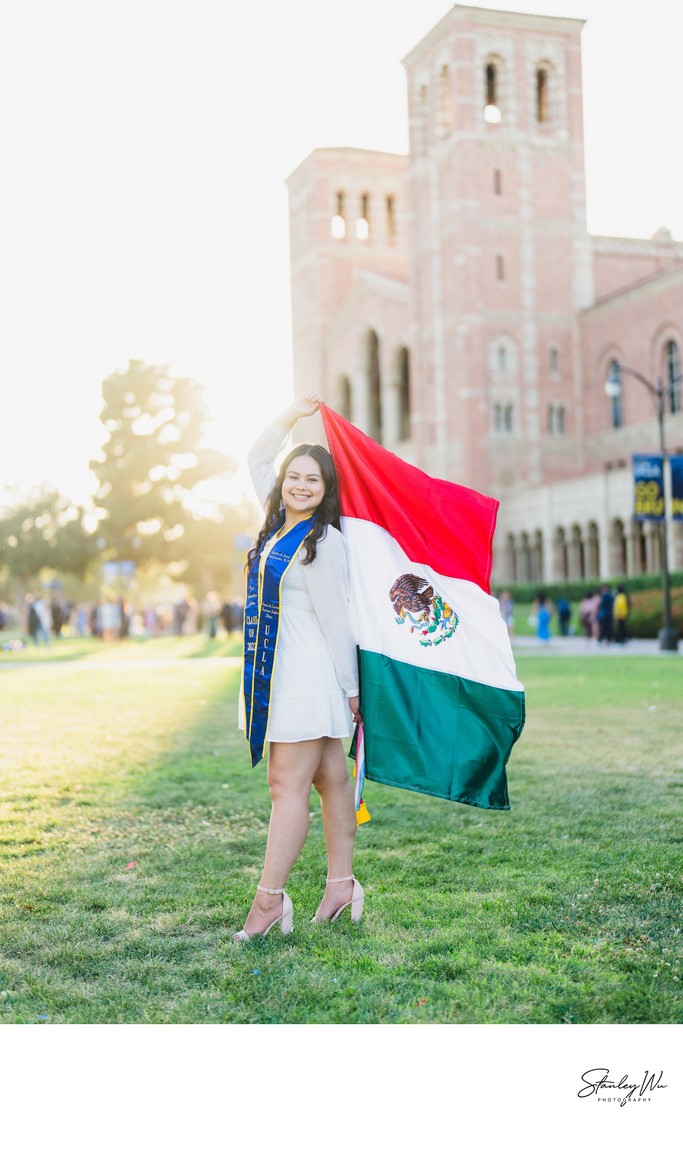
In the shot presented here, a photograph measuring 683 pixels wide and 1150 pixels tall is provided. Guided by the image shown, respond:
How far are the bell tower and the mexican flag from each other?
144 ft

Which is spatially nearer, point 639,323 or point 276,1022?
point 276,1022

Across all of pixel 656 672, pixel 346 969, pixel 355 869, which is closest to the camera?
pixel 346 969

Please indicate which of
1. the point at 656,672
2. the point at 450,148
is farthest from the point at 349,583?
the point at 450,148

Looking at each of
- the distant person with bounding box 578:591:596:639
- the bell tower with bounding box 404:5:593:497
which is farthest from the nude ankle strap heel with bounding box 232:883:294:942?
the bell tower with bounding box 404:5:593:497

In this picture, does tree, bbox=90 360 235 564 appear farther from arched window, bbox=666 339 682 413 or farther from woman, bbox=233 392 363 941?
woman, bbox=233 392 363 941

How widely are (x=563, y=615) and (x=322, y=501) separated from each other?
1235 inches

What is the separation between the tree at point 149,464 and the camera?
5709cm

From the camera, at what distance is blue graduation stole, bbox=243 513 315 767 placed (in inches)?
165

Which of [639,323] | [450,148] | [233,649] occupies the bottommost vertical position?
[233,649]

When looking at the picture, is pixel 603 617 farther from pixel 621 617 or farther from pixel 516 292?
pixel 516 292

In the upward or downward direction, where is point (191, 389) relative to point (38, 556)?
upward

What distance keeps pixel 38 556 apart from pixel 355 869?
194 ft
